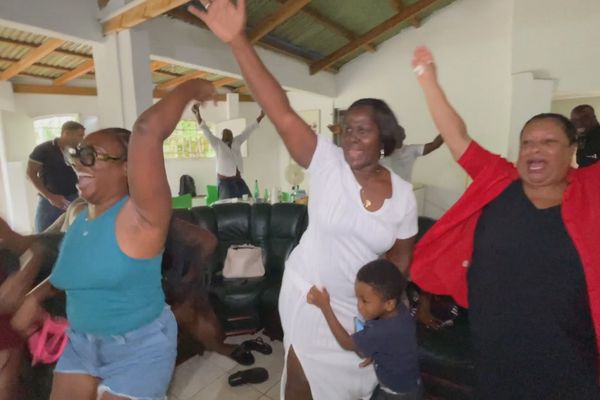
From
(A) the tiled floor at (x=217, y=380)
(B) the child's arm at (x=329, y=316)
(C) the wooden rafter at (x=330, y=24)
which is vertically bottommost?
(A) the tiled floor at (x=217, y=380)

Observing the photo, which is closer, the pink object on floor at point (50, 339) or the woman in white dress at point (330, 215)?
the woman in white dress at point (330, 215)

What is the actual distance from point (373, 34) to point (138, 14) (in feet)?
12.1

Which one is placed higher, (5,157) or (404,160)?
(5,157)

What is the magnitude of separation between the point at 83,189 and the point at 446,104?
1.16 m

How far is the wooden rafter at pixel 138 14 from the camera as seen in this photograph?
244cm

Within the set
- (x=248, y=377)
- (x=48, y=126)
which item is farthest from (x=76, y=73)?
(x=248, y=377)

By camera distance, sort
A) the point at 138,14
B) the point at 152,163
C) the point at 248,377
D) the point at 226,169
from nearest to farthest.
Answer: the point at 152,163 < the point at 248,377 < the point at 138,14 < the point at 226,169

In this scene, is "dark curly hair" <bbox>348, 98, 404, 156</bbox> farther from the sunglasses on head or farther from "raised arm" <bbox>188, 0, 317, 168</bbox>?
the sunglasses on head

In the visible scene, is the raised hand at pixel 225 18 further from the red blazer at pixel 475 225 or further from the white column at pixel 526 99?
the white column at pixel 526 99

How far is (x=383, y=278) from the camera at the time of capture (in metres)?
1.05

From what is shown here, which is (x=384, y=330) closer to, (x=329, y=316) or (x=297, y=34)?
(x=329, y=316)

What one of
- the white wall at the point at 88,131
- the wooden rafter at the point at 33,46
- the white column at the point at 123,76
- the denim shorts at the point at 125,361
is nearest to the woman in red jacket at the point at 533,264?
the denim shorts at the point at 125,361

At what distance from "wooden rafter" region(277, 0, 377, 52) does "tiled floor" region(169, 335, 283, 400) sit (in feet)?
12.3

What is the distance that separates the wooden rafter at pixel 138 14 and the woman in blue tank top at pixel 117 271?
1.77 metres
